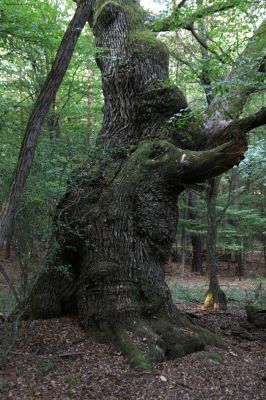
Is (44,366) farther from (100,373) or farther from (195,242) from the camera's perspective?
(195,242)

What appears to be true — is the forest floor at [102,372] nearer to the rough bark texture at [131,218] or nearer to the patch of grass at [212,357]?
the patch of grass at [212,357]

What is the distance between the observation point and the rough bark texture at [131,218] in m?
5.41

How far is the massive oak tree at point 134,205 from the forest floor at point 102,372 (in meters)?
0.26

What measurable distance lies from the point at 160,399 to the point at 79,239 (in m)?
2.67

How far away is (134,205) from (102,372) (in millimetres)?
2569

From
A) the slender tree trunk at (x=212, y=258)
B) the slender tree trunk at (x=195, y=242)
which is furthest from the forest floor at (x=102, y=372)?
the slender tree trunk at (x=195, y=242)

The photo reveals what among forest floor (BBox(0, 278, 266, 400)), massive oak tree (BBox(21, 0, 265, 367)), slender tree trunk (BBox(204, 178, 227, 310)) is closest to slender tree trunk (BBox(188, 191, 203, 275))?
slender tree trunk (BBox(204, 178, 227, 310))

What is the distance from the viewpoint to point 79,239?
5832mm

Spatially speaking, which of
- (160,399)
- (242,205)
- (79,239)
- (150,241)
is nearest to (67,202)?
(79,239)

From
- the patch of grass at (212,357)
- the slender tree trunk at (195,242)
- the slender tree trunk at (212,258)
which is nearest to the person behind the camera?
the patch of grass at (212,357)

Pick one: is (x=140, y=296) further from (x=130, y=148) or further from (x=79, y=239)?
(x=130, y=148)

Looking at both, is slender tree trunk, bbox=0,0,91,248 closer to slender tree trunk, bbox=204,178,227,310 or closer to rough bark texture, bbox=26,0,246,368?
rough bark texture, bbox=26,0,246,368

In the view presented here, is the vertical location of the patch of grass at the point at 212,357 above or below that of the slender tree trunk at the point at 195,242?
below

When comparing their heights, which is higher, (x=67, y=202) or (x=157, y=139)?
(x=157, y=139)
